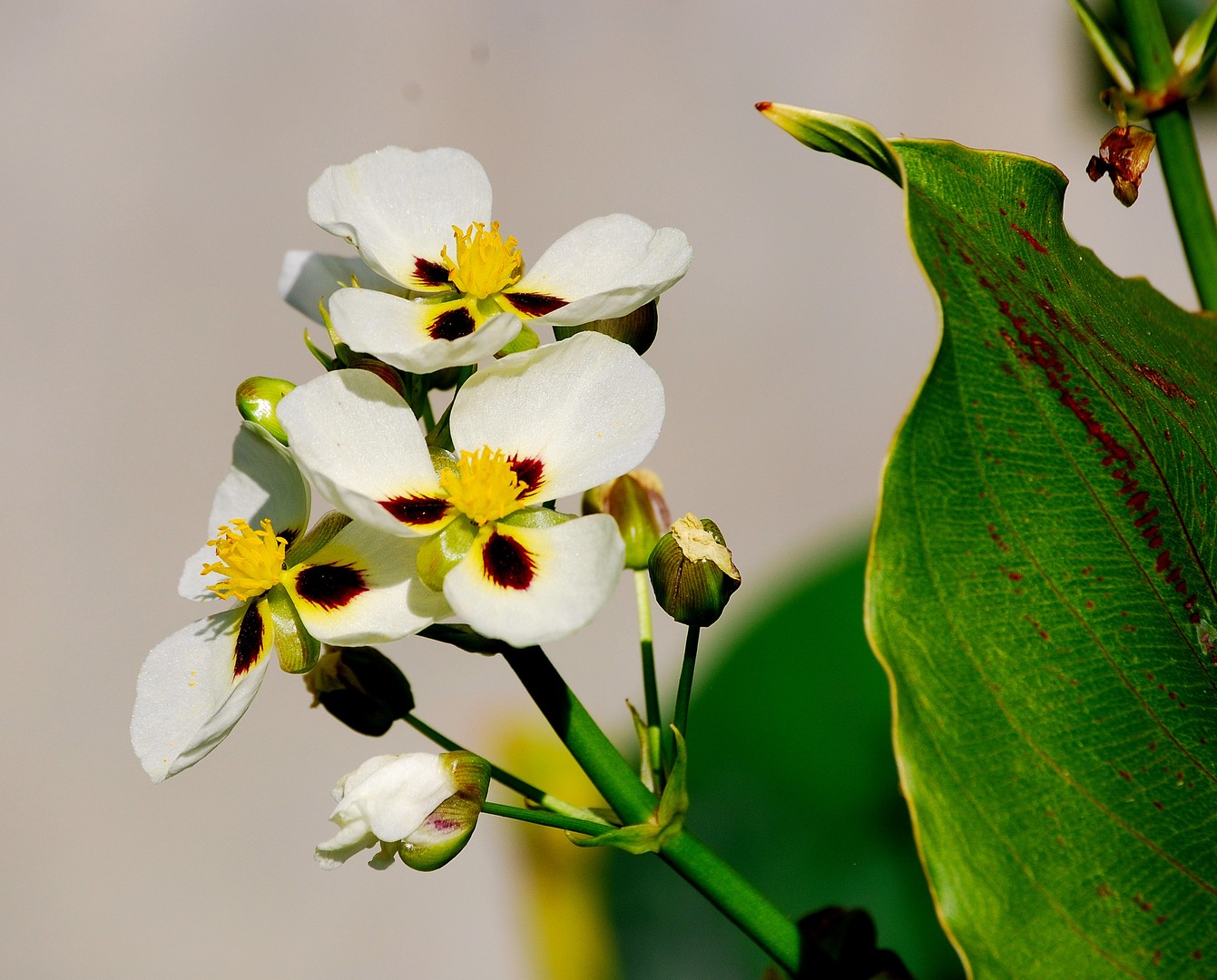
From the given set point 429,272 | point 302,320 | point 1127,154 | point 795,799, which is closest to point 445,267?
point 429,272

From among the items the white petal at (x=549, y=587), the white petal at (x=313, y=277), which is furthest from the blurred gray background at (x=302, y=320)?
the white petal at (x=549, y=587)

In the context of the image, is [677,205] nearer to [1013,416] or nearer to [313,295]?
[313,295]

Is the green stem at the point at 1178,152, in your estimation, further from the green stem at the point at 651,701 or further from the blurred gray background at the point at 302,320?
the blurred gray background at the point at 302,320

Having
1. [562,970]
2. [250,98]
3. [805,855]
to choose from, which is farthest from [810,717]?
[250,98]

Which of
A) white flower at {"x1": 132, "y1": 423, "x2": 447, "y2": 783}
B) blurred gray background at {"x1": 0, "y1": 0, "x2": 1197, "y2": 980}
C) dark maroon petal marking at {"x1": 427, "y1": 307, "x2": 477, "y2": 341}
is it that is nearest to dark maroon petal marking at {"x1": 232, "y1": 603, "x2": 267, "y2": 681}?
white flower at {"x1": 132, "y1": 423, "x2": 447, "y2": 783}

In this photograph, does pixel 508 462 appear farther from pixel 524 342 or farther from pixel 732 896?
pixel 732 896
